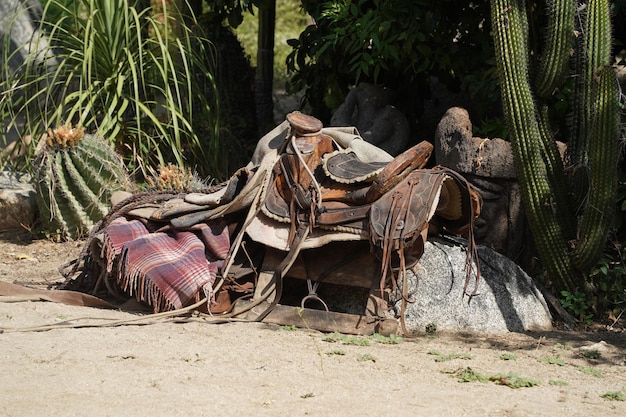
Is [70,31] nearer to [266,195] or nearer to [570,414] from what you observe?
[266,195]

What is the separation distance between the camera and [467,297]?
516cm

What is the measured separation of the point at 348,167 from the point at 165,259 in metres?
1.15

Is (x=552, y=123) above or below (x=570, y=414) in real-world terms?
above

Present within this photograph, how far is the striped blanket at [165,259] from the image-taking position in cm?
495

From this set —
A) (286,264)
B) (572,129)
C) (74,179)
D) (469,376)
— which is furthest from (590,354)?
(74,179)

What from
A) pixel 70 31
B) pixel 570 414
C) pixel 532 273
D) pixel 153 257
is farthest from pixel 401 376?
pixel 70 31

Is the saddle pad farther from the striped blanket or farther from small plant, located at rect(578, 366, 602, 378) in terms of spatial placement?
small plant, located at rect(578, 366, 602, 378)

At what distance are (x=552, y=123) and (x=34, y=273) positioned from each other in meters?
3.81

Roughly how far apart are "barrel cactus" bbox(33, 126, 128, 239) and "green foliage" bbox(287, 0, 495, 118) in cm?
192

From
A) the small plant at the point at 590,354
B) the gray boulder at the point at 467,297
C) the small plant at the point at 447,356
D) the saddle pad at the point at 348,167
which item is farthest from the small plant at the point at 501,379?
the saddle pad at the point at 348,167

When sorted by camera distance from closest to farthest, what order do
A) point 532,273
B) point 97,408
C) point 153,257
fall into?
point 97,408 < point 153,257 < point 532,273

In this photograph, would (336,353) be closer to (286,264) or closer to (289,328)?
(289,328)

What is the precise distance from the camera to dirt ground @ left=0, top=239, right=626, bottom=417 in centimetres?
354

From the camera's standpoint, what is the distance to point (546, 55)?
532 cm
